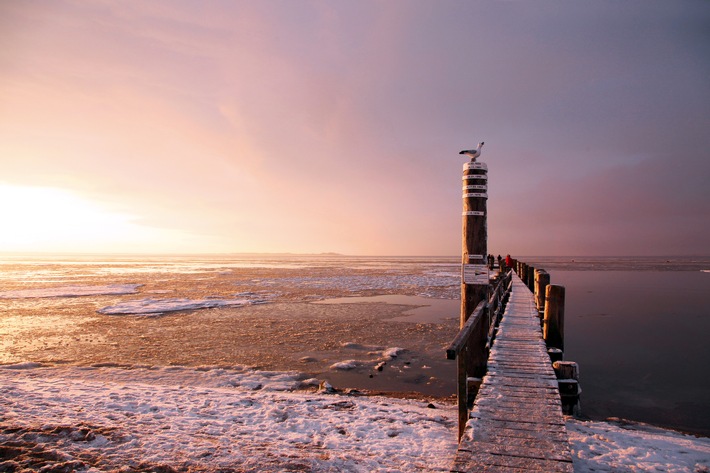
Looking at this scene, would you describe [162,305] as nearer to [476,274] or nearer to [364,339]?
[364,339]

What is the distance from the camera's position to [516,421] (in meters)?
5.30

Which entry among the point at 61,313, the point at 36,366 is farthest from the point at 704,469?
the point at 61,313

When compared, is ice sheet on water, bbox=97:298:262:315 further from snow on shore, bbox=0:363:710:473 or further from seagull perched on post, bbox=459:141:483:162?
seagull perched on post, bbox=459:141:483:162

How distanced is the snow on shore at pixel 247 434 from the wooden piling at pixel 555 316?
1.95 m

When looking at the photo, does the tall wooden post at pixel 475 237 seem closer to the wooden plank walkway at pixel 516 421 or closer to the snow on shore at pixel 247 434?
the wooden plank walkway at pixel 516 421

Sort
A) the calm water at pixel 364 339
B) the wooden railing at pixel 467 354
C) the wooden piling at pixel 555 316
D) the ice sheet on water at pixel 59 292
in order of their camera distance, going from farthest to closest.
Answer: the ice sheet on water at pixel 59 292 < the calm water at pixel 364 339 < the wooden piling at pixel 555 316 < the wooden railing at pixel 467 354

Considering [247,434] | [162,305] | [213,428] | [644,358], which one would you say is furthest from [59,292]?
[644,358]

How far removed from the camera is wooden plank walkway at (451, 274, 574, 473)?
4.43m

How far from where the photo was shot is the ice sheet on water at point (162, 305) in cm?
2036

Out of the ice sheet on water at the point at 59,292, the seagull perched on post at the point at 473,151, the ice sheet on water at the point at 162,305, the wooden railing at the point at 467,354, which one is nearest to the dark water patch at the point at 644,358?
the wooden railing at the point at 467,354

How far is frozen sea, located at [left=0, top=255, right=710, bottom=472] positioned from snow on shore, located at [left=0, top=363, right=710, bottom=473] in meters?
0.03

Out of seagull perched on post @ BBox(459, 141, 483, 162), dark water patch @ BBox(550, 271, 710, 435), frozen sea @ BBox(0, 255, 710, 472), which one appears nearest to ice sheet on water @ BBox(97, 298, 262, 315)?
frozen sea @ BBox(0, 255, 710, 472)

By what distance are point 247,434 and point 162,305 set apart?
17998 mm

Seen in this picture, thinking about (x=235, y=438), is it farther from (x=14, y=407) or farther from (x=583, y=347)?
(x=583, y=347)
